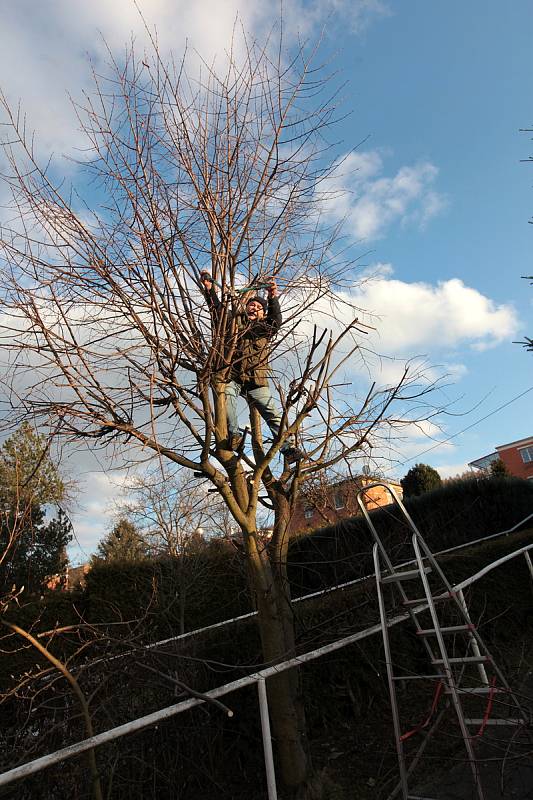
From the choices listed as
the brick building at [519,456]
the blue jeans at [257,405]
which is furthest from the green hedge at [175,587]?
the brick building at [519,456]

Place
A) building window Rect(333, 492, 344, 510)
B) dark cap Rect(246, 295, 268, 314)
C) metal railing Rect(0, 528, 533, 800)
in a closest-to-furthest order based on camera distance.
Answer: metal railing Rect(0, 528, 533, 800)
dark cap Rect(246, 295, 268, 314)
building window Rect(333, 492, 344, 510)

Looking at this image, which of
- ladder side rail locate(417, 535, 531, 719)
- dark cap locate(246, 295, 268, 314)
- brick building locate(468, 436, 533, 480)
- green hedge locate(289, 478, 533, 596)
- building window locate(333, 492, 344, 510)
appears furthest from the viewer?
brick building locate(468, 436, 533, 480)

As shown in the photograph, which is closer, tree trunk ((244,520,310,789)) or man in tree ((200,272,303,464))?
tree trunk ((244,520,310,789))

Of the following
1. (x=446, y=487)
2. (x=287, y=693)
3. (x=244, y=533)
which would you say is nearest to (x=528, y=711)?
(x=287, y=693)

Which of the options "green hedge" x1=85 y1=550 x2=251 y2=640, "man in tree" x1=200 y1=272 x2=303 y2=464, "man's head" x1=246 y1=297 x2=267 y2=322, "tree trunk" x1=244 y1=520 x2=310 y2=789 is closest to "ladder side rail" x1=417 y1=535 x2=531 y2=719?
"tree trunk" x1=244 y1=520 x2=310 y2=789

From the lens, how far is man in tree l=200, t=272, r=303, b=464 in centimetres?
389

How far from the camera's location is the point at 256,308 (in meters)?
4.12

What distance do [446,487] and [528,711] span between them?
7.17 meters

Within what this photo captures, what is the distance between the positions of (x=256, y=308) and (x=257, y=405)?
29.9 inches

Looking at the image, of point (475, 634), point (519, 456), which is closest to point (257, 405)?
point (475, 634)

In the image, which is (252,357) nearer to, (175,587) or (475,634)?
(475,634)

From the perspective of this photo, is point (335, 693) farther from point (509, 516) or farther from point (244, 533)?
point (509, 516)

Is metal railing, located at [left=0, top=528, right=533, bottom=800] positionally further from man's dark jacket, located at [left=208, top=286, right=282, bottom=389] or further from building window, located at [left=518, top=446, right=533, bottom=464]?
building window, located at [left=518, top=446, right=533, bottom=464]

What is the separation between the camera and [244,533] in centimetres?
379
